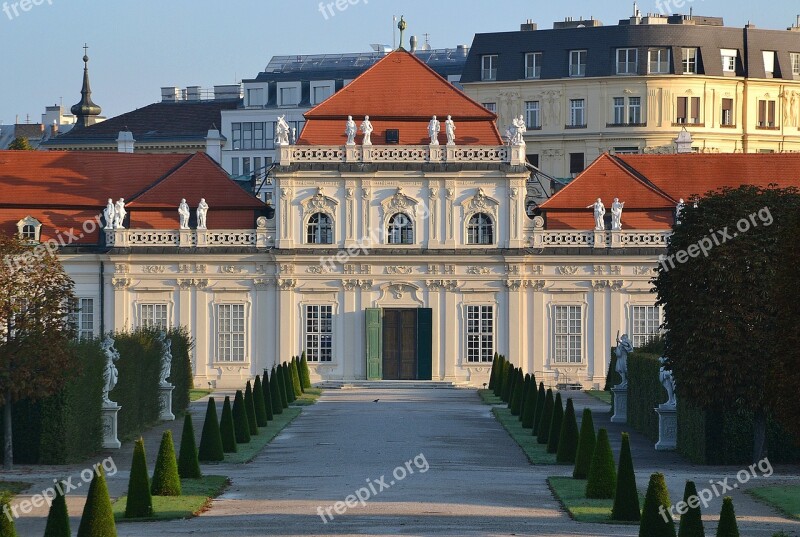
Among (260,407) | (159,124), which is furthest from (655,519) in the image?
(159,124)

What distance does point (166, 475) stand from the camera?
30.5m

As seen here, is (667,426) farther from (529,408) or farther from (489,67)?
(489,67)

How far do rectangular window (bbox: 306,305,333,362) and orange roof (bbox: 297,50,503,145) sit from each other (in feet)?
20.0

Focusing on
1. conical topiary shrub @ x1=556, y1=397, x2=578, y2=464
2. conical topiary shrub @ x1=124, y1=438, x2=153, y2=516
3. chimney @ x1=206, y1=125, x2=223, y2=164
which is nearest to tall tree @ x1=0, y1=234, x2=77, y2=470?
conical topiary shrub @ x1=124, y1=438, x2=153, y2=516

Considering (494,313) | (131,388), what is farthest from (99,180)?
(131,388)

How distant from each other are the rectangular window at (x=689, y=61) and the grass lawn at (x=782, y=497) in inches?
2629

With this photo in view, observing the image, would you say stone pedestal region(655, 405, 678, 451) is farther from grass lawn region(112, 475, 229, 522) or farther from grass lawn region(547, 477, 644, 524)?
grass lawn region(112, 475, 229, 522)

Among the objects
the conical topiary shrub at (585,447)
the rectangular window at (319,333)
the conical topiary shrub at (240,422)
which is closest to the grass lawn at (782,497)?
the conical topiary shrub at (585,447)

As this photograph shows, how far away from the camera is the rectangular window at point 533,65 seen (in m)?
97.8

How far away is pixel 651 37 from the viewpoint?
9644 cm

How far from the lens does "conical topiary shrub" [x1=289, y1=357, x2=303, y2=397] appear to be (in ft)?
195

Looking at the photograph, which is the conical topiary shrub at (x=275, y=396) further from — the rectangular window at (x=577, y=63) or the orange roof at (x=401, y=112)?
the rectangular window at (x=577, y=63)

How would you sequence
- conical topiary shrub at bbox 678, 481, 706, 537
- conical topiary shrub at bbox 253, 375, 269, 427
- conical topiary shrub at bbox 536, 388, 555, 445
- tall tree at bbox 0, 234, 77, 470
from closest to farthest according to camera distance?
conical topiary shrub at bbox 678, 481, 706, 537, tall tree at bbox 0, 234, 77, 470, conical topiary shrub at bbox 536, 388, 555, 445, conical topiary shrub at bbox 253, 375, 269, 427

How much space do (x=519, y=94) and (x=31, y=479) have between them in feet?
221
